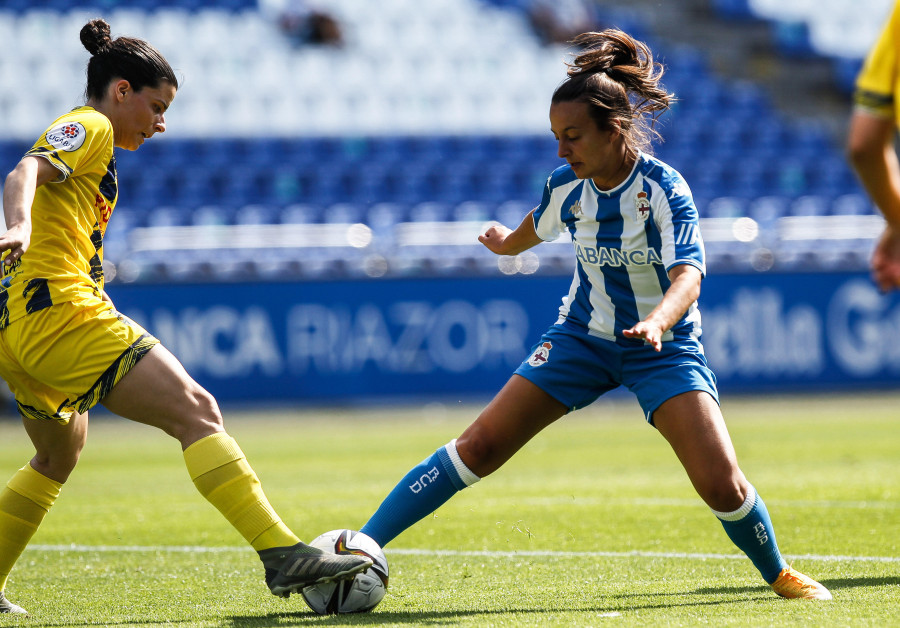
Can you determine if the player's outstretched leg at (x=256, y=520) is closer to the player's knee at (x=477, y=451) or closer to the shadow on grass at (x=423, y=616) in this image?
the shadow on grass at (x=423, y=616)

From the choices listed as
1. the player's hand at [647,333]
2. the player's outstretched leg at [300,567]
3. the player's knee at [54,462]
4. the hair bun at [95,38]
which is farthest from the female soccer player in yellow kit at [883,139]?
the player's knee at [54,462]

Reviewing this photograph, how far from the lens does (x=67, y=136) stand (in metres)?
3.79

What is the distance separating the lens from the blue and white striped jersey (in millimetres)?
4160

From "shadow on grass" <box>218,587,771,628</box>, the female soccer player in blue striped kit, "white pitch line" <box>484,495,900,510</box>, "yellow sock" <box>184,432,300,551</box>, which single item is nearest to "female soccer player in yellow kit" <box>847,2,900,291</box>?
the female soccer player in blue striped kit

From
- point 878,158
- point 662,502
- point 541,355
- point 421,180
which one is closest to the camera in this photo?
point 878,158

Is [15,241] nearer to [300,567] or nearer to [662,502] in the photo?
[300,567]

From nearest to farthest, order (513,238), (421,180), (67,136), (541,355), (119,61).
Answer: (67,136), (119,61), (541,355), (513,238), (421,180)

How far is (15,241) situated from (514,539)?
320 centimetres

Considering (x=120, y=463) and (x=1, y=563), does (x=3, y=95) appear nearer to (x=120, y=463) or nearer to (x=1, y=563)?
(x=120, y=463)

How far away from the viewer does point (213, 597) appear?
173 inches

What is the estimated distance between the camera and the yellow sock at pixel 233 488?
3.88 m

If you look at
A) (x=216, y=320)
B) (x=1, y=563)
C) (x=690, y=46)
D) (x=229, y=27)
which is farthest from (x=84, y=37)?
(x=690, y=46)

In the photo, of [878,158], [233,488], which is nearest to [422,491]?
[233,488]

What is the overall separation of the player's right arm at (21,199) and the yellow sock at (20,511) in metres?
0.95
